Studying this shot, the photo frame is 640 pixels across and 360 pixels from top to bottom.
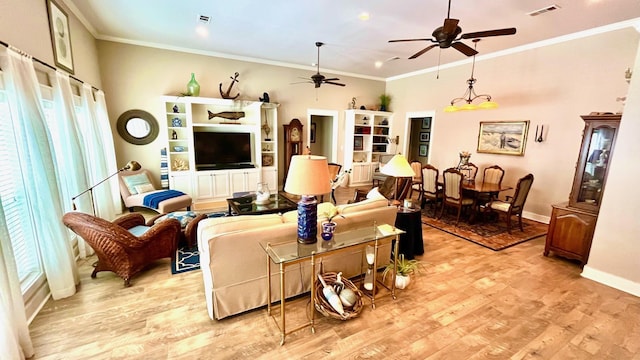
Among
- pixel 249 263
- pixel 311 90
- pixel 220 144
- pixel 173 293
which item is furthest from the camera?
pixel 311 90

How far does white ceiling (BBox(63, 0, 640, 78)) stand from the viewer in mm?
3438

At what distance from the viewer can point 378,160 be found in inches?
325

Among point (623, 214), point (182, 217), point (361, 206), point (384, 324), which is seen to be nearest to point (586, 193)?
point (623, 214)

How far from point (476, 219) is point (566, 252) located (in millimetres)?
1669

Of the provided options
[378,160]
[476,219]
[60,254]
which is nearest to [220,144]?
[60,254]

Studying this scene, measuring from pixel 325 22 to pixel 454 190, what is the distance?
358 cm

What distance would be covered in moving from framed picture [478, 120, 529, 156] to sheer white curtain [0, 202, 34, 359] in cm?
703

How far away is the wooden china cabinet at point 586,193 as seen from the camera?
3.13m

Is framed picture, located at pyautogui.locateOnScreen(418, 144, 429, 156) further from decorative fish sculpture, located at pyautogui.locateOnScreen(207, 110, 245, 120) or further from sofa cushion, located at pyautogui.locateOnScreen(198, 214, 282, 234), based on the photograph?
sofa cushion, located at pyautogui.locateOnScreen(198, 214, 282, 234)

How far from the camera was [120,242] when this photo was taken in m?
2.61

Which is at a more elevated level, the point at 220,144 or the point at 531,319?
the point at 220,144

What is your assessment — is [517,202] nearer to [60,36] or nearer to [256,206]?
[256,206]

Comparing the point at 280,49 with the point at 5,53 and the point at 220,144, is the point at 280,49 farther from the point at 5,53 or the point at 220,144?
the point at 5,53

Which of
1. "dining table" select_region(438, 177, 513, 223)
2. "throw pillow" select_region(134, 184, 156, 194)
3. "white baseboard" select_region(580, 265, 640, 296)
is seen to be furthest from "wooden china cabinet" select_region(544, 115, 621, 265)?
"throw pillow" select_region(134, 184, 156, 194)
